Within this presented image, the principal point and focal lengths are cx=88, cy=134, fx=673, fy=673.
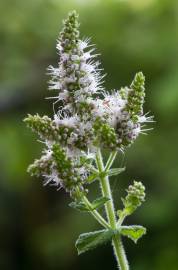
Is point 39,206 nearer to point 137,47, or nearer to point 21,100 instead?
point 21,100

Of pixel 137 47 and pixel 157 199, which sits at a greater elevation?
pixel 137 47

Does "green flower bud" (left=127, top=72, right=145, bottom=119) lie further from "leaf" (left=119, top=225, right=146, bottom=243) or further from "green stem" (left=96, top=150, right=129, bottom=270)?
"leaf" (left=119, top=225, right=146, bottom=243)

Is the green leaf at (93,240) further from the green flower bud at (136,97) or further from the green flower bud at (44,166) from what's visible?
the green flower bud at (136,97)

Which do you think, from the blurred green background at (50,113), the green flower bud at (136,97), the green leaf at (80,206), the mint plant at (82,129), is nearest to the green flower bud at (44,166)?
the mint plant at (82,129)

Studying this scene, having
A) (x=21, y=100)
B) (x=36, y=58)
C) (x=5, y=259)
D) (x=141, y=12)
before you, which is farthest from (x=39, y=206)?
(x=141, y=12)

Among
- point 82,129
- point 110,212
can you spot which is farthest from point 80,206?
point 82,129

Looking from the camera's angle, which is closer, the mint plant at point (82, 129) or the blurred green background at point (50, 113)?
the mint plant at point (82, 129)
